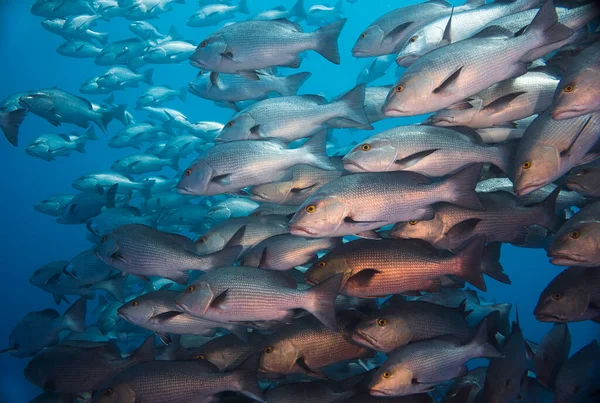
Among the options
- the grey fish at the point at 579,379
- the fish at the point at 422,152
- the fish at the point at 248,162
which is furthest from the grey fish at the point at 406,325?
the fish at the point at 248,162

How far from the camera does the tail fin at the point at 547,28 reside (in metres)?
2.92

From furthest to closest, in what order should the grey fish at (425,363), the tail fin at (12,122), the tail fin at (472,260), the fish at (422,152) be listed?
the tail fin at (12,122)
the fish at (422,152)
the tail fin at (472,260)
the grey fish at (425,363)

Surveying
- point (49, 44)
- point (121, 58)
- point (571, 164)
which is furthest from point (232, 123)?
point (49, 44)

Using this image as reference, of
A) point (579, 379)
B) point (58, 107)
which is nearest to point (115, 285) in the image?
point (58, 107)

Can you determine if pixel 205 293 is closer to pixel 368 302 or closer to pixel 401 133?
pixel 368 302

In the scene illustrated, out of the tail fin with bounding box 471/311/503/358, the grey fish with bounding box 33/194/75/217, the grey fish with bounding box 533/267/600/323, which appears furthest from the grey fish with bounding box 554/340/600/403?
the grey fish with bounding box 33/194/75/217

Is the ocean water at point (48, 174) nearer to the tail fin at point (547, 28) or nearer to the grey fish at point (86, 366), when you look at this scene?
the tail fin at point (547, 28)

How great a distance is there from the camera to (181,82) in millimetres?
67938

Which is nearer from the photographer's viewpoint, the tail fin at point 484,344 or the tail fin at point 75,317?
the tail fin at point 484,344

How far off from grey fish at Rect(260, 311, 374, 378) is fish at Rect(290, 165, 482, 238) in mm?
955

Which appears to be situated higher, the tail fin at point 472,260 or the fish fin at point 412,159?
the fish fin at point 412,159

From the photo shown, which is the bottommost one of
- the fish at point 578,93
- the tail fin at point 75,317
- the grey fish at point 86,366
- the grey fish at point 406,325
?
the tail fin at point 75,317

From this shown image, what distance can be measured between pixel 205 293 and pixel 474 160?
2389 mm

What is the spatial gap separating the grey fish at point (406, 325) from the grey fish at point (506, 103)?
1.57m
